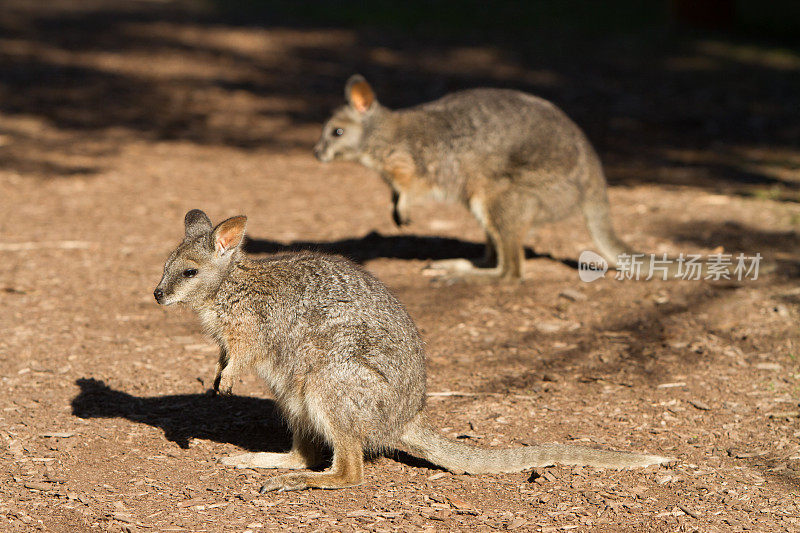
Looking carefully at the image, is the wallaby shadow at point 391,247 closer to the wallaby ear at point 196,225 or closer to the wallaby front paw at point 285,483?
the wallaby ear at point 196,225

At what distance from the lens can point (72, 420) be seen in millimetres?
4879

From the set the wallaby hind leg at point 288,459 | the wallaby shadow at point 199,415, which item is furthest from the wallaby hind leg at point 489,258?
the wallaby hind leg at point 288,459

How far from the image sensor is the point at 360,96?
24.4 feet

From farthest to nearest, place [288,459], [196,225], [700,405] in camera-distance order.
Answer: [700,405]
[196,225]
[288,459]

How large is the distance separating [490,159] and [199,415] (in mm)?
3048

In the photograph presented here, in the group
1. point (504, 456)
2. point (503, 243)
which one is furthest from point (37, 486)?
Answer: point (503, 243)

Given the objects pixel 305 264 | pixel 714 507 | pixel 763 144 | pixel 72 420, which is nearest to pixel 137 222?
pixel 72 420

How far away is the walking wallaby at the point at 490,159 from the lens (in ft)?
22.8

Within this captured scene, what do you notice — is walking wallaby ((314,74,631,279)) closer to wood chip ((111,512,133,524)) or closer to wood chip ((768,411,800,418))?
wood chip ((768,411,800,418))

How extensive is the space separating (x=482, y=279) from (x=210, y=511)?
3.63 m

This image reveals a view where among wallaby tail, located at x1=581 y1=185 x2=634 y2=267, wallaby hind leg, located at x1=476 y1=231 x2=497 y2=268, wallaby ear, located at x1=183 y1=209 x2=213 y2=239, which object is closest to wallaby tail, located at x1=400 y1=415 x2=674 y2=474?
wallaby ear, located at x1=183 y1=209 x2=213 y2=239

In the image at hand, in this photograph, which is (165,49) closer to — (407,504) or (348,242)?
(348,242)

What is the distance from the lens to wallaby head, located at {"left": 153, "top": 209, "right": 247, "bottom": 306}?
174 inches

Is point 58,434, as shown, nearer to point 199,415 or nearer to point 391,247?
point 199,415
